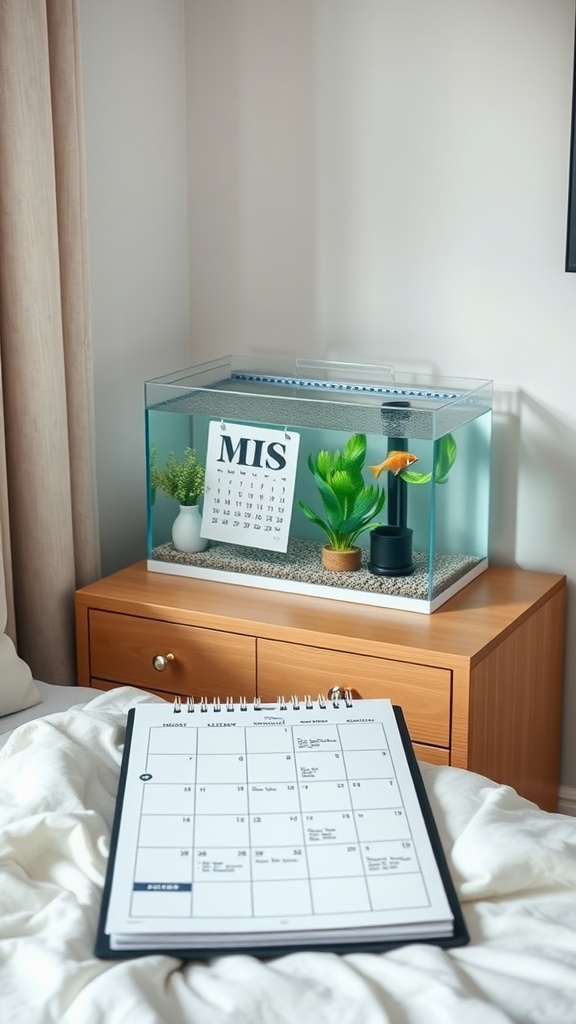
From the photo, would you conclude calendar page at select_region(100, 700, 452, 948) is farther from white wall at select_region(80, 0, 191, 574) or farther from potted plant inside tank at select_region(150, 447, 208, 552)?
white wall at select_region(80, 0, 191, 574)

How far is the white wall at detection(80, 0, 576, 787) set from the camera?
78.8 inches

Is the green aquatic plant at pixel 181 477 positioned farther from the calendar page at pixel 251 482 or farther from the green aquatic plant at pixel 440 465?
the green aquatic plant at pixel 440 465

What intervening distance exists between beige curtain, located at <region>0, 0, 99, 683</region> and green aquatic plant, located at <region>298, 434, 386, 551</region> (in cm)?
40

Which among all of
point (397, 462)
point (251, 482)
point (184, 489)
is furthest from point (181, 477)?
point (397, 462)

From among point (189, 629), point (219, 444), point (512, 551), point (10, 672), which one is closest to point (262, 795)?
point (10, 672)

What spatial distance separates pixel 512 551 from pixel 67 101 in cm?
108

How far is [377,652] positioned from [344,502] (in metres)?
0.30

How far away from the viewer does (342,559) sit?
1.96 m

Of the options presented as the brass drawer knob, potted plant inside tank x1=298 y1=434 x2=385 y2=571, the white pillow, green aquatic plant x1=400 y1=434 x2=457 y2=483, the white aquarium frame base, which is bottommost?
the brass drawer knob

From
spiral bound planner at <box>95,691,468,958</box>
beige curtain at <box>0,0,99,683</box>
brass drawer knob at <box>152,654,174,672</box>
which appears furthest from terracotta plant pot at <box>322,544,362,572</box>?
spiral bound planner at <box>95,691,468,958</box>

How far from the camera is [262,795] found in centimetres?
109

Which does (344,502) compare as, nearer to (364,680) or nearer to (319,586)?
(319,586)

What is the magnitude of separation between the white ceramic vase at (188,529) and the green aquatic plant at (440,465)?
38cm

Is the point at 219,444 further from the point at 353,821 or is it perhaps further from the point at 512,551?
the point at 353,821
